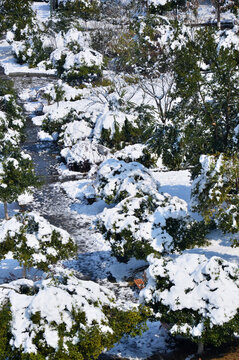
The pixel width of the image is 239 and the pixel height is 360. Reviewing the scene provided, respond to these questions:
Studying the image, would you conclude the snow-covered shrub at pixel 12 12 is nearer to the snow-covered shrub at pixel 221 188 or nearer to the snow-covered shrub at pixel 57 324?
the snow-covered shrub at pixel 221 188

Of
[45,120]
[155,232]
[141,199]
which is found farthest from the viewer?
[45,120]

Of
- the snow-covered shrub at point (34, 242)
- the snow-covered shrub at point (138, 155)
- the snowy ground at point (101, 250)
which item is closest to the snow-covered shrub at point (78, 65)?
the snow-covered shrub at point (138, 155)

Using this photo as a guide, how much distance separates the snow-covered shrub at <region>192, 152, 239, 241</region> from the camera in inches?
676

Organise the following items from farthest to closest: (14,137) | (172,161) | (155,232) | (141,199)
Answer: (14,137) < (172,161) < (141,199) < (155,232)

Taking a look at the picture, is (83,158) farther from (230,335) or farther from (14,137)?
(230,335)

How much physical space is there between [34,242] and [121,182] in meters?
8.35

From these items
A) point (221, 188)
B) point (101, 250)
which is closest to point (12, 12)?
point (101, 250)

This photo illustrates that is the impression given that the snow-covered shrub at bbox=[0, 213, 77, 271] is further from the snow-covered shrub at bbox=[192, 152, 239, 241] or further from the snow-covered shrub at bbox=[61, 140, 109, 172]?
the snow-covered shrub at bbox=[61, 140, 109, 172]

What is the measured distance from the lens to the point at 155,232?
19891 mm

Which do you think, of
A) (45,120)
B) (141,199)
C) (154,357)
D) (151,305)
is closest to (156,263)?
(151,305)

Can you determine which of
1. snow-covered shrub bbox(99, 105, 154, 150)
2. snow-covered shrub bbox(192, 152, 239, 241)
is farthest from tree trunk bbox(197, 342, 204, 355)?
snow-covered shrub bbox(99, 105, 154, 150)

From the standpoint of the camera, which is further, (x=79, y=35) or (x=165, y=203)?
(x=79, y=35)

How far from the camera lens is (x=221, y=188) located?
17547 mm

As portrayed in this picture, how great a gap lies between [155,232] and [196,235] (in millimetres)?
1678
